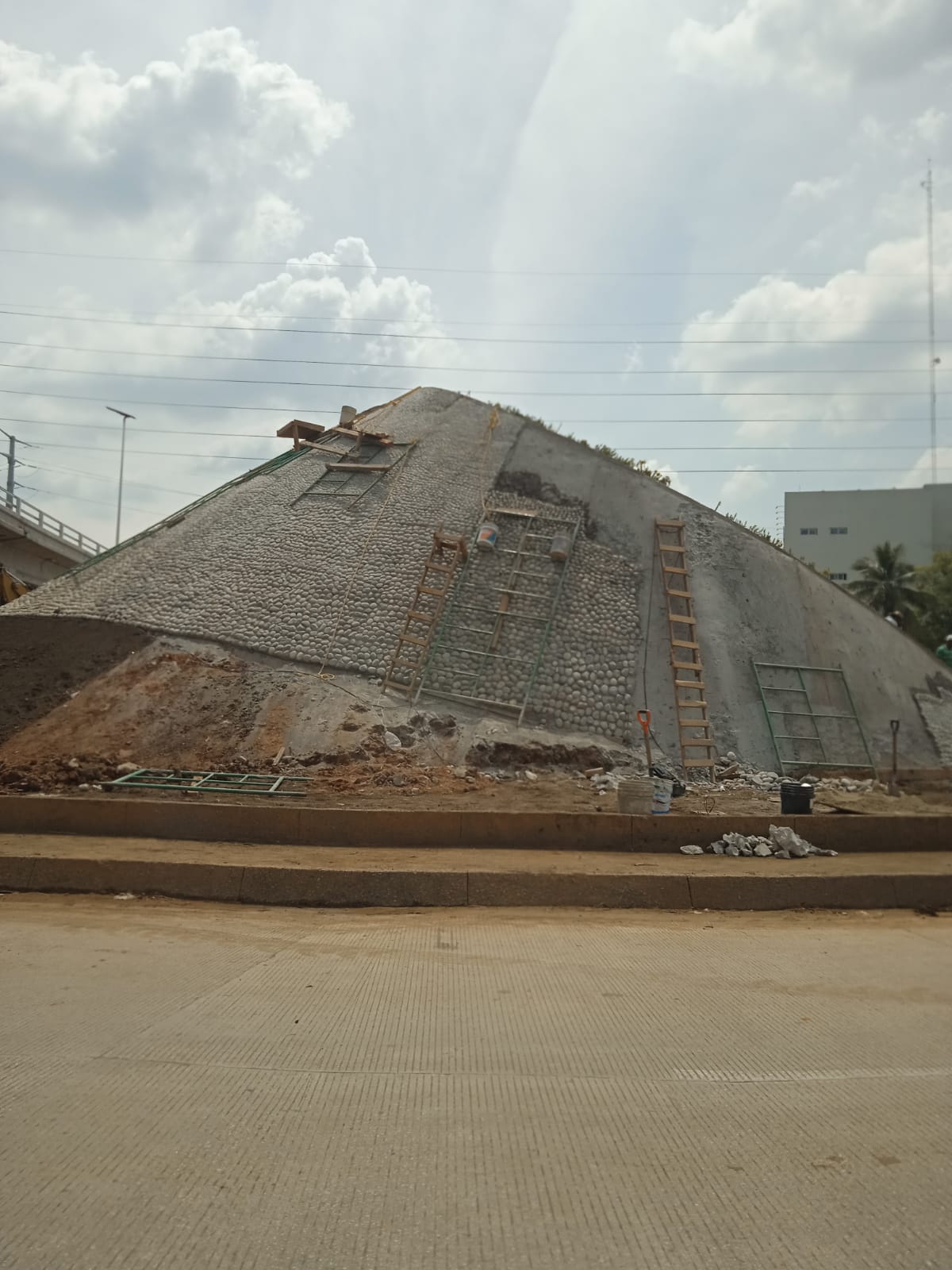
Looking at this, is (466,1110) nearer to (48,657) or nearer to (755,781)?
(755,781)

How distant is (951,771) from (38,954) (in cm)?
1851

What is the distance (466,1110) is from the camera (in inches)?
Answer: 174

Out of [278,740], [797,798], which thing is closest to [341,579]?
[278,740]

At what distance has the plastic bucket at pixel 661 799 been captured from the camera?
1374cm

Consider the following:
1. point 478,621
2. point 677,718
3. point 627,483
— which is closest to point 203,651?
point 478,621

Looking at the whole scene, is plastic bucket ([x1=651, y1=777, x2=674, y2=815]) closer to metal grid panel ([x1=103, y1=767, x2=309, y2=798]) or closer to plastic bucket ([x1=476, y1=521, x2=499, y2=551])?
metal grid panel ([x1=103, y1=767, x2=309, y2=798])

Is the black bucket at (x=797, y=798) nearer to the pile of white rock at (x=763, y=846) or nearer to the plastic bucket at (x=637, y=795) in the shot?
the pile of white rock at (x=763, y=846)

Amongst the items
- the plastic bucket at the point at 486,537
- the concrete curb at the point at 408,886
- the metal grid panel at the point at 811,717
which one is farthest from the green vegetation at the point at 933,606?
the concrete curb at the point at 408,886

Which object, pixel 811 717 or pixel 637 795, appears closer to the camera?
pixel 637 795

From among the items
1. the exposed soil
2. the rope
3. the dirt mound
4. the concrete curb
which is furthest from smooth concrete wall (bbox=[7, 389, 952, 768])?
the concrete curb

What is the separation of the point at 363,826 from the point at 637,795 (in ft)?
12.9

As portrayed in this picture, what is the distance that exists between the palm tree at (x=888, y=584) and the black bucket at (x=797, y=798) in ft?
129

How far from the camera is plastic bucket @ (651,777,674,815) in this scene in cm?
1374

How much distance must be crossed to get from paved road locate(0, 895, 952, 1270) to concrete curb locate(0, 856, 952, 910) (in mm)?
2260
